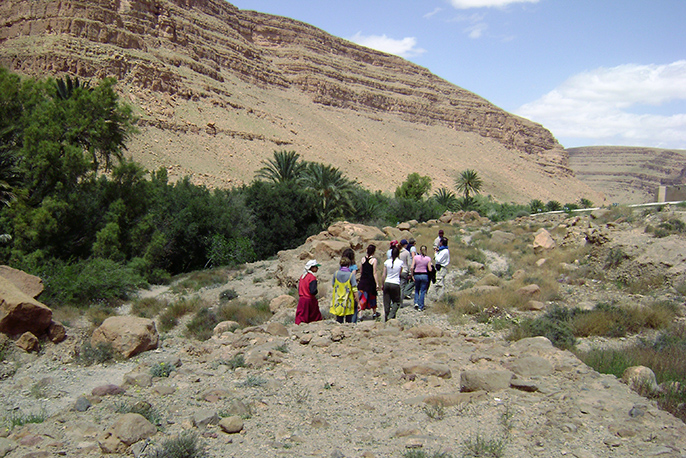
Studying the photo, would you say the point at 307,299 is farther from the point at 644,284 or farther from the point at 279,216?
the point at 279,216

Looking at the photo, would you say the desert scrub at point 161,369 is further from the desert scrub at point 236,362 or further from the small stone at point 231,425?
the small stone at point 231,425

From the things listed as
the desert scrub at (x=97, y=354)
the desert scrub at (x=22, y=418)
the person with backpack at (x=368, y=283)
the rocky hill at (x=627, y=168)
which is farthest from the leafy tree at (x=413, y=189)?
the rocky hill at (x=627, y=168)

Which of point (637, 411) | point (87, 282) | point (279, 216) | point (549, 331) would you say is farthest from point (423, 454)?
point (279, 216)

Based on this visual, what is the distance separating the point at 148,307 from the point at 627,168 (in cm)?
17468

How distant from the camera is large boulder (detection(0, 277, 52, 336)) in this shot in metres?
7.32

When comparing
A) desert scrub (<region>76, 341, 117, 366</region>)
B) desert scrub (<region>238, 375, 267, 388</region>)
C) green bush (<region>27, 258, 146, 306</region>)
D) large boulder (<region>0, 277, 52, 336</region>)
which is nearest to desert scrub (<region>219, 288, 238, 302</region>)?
green bush (<region>27, 258, 146, 306</region>)

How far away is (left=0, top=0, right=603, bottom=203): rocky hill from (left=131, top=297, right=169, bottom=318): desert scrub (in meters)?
31.3

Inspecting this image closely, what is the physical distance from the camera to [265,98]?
238 ft

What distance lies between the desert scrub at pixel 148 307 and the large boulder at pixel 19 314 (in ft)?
15.9

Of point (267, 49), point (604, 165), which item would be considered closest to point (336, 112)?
point (267, 49)

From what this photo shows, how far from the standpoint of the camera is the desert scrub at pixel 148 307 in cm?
1292

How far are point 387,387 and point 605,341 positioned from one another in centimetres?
423

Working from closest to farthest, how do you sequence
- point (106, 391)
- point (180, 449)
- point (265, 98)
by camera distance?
point (180, 449), point (106, 391), point (265, 98)

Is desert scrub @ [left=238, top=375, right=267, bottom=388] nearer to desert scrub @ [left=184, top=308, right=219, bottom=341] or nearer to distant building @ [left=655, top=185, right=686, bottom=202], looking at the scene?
desert scrub @ [left=184, top=308, right=219, bottom=341]
